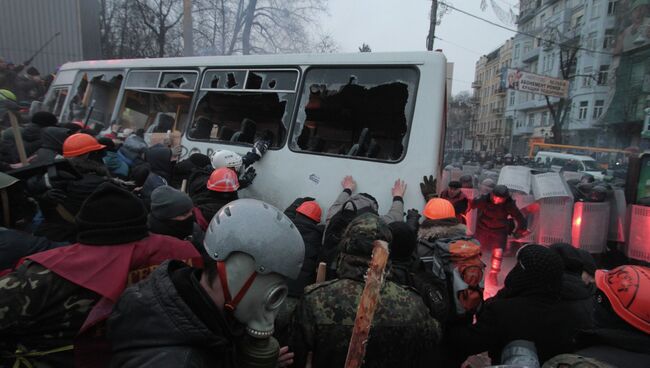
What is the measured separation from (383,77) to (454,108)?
56.0 m

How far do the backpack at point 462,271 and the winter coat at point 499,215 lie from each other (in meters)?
4.28

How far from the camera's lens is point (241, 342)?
140 centimetres

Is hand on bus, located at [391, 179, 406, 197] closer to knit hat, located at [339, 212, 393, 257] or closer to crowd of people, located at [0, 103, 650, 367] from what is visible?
crowd of people, located at [0, 103, 650, 367]

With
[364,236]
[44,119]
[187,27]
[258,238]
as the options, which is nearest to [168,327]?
[258,238]

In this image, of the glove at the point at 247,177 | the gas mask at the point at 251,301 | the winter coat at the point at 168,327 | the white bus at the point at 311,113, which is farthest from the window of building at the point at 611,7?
the winter coat at the point at 168,327

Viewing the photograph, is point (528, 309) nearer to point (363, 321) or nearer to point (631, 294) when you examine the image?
point (631, 294)

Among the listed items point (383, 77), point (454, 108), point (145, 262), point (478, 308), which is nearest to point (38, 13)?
point (383, 77)

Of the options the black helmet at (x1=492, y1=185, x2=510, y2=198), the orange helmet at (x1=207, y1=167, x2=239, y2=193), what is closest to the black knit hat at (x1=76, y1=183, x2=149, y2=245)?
the orange helmet at (x1=207, y1=167, x2=239, y2=193)

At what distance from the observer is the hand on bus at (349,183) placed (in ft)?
14.1

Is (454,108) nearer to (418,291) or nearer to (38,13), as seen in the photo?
(38,13)

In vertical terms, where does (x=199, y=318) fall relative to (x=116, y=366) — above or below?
above

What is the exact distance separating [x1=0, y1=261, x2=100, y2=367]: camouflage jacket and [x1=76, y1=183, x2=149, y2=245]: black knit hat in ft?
0.72

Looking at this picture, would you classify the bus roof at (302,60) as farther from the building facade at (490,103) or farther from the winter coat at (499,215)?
the building facade at (490,103)

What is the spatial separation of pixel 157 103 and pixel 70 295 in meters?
5.34
